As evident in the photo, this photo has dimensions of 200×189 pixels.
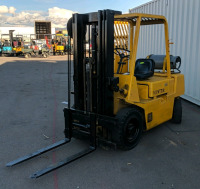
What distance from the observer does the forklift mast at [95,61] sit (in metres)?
3.79

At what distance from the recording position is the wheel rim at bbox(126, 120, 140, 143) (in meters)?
4.12

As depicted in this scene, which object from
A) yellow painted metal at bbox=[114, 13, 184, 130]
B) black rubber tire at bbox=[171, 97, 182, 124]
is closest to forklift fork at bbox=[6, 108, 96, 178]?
yellow painted metal at bbox=[114, 13, 184, 130]

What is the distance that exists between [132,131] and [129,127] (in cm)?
13

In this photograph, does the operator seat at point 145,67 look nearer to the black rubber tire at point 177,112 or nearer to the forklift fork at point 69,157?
the black rubber tire at point 177,112

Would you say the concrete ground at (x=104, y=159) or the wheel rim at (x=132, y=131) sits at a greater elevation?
the wheel rim at (x=132, y=131)

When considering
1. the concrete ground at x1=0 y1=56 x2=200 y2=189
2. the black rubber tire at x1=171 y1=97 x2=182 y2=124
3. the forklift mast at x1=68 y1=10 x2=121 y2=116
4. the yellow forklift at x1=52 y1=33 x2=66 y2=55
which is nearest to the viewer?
the concrete ground at x1=0 y1=56 x2=200 y2=189

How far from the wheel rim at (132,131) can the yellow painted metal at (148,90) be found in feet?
0.87

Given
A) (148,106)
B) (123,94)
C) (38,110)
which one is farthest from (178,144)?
(38,110)

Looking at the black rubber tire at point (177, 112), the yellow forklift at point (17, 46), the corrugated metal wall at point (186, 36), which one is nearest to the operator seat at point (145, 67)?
the black rubber tire at point (177, 112)

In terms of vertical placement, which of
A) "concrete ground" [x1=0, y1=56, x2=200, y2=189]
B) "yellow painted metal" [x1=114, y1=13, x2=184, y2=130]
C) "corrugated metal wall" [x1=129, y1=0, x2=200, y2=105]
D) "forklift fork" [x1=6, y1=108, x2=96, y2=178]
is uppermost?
"corrugated metal wall" [x1=129, y1=0, x2=200, y2=105]

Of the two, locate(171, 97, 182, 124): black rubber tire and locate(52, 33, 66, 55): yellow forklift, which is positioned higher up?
locate(52, 33, 66, 55): yellow forklift

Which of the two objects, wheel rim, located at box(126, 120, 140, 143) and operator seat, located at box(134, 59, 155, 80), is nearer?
wheel rim, located at box(126, 120, 140, 143)

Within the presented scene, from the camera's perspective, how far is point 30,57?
27.6 metres

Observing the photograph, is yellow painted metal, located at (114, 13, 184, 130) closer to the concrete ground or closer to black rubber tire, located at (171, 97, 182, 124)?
black rubber tire, located at (171, 97, 182, 124)
